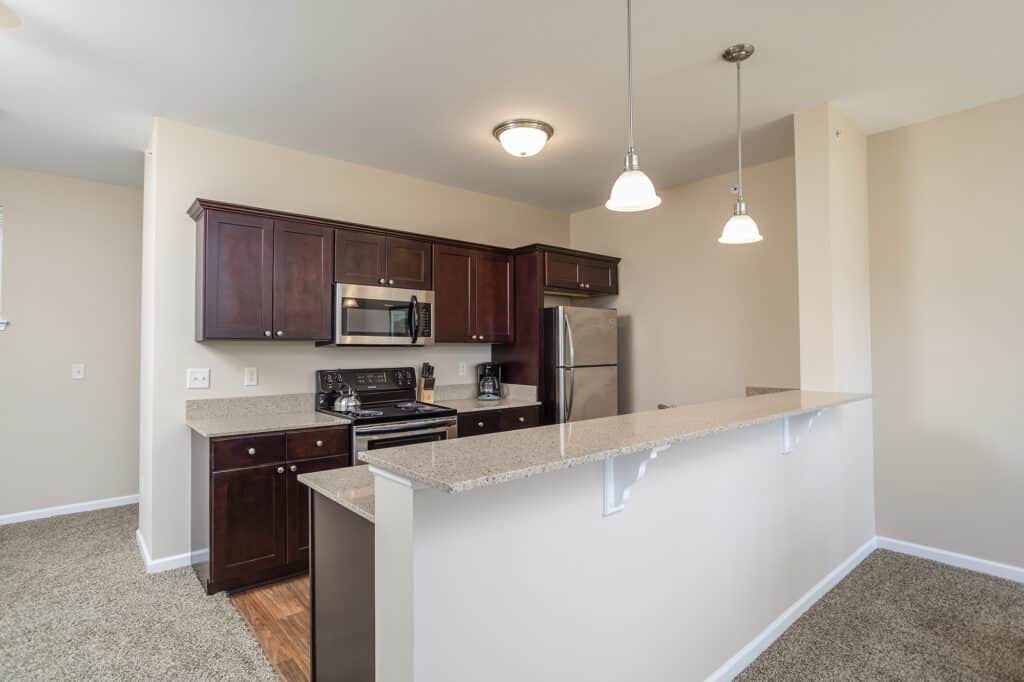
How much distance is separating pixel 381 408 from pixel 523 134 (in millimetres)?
1994

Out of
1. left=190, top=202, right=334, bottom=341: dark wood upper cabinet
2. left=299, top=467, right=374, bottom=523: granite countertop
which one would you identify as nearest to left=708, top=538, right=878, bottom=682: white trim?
left=299, top=467, right=374, bottom=523: granite countertop

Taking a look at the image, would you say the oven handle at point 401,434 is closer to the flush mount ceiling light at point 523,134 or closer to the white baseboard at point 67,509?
the flush mount ceiling light at point 523,134

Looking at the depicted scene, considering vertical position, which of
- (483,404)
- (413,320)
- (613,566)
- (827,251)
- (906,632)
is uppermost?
(827,251)

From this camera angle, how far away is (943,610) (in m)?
2.58

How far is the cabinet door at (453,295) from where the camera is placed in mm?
3980

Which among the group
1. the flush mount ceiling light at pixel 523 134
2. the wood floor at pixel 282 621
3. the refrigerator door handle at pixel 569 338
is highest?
the flush mount ceiling light at pixel 523 134

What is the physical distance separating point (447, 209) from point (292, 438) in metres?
2.32

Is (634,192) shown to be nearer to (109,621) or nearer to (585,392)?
(585,392)

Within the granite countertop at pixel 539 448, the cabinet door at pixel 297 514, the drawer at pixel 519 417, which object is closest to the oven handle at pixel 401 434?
the cabinet door at pixel 297 514

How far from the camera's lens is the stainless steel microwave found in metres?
3.48

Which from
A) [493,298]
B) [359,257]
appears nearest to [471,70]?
[359,257]

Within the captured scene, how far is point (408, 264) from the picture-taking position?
12.5 ft

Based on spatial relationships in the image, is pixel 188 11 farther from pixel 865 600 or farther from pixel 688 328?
pixel 865 600

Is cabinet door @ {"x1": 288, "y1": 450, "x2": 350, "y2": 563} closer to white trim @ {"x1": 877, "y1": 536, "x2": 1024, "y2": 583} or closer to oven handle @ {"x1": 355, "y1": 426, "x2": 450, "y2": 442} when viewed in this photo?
oven handle @ {"x1": 355, "y1": 426, "x2": 450, "y2": 442}
